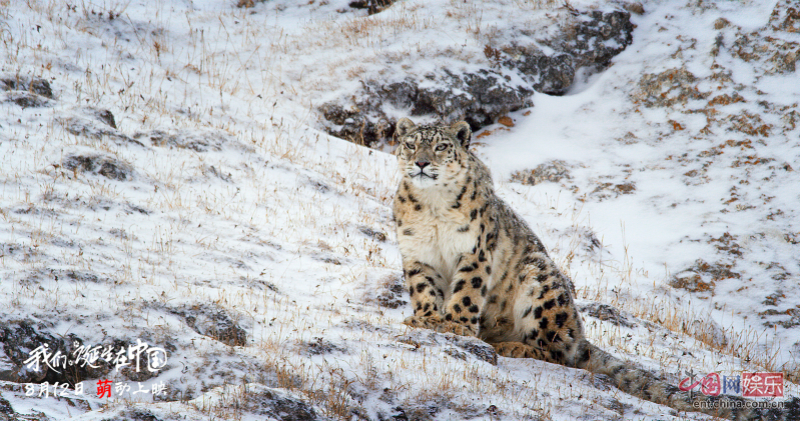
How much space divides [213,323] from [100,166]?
5.69 m

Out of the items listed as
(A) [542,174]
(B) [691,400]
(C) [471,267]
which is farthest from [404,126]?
(A) [542,174]

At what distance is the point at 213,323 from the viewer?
259 inches

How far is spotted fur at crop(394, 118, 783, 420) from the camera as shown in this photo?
7430 mm

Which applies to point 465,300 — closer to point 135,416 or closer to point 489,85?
point 135,416

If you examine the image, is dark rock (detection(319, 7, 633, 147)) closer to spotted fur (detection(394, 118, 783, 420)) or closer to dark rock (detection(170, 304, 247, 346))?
spotted fur (detection(394, 118, 783, 420))

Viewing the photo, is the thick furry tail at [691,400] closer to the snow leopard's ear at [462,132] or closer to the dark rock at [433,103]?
the snow leopard's ear at [462,132]

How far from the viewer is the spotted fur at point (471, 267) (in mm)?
7430

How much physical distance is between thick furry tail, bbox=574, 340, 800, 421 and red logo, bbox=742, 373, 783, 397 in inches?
15.2

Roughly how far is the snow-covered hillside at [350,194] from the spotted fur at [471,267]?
1.96ft

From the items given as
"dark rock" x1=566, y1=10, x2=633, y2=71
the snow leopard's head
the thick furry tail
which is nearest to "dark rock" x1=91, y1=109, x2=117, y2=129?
the snow leopard's head

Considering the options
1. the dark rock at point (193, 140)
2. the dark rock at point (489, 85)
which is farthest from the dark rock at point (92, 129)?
the dark rock at point (489, 85)

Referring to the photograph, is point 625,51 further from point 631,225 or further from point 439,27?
point 631,225

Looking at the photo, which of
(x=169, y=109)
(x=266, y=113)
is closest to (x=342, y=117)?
(x=266, y=113)

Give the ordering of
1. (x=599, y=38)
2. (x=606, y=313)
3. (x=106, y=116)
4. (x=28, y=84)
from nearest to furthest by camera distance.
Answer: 1. (x=606, y=313)
2. (x=106, y=116)
3. (x=28, y=84)
4. (x=599, y=38)
